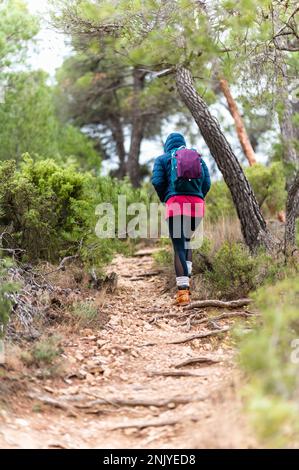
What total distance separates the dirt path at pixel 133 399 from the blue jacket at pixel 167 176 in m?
1.50

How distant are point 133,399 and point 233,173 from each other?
3773mm

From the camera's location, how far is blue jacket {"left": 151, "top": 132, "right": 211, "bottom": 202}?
6492mm

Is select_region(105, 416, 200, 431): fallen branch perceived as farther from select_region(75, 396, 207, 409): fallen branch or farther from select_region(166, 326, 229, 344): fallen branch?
select_region(166, 326, 229, 344): fallen branch

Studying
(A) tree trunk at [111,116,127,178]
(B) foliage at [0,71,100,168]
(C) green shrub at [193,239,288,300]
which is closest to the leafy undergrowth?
(C) green shrub at [193,239,288,300]

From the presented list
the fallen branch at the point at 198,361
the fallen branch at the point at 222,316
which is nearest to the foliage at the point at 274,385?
the fallen branch at the point at 198,361

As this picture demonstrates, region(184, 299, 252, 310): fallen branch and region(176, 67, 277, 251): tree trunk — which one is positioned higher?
region(176, 67, 277, 251): tree trunk

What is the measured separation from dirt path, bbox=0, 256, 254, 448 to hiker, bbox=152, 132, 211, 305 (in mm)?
833

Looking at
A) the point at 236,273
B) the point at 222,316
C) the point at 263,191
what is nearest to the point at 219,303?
the point at 222,316

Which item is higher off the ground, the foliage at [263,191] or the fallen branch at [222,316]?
the foliage at [263,191]

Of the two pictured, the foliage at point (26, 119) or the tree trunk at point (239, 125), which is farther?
the foliage at point (26, 119)

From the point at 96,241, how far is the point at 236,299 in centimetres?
171

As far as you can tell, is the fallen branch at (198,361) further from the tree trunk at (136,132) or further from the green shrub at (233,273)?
the tree trunk at (136,132)

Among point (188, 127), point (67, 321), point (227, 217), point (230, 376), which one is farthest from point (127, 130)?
point (230, 376)

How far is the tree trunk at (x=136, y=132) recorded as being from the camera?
16.4 metres
